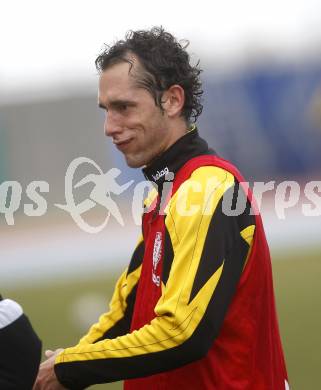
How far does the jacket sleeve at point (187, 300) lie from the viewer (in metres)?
2.04

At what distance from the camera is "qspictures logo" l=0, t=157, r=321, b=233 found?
215cm

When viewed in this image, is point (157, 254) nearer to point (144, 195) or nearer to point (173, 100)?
point (173, 100)

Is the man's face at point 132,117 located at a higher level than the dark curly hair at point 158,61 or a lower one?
lower

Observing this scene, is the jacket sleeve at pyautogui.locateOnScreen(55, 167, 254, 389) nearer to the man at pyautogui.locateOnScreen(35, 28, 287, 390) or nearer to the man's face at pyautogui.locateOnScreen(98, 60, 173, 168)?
the man at pyautogui.locateOnScreen(35, 28, 287, 390)

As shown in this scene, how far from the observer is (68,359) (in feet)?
7.13

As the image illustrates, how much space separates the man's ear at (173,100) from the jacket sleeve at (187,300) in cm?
33

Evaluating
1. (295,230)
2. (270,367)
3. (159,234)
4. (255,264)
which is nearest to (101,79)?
(159,234)

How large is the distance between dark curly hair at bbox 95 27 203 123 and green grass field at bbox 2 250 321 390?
2876mm

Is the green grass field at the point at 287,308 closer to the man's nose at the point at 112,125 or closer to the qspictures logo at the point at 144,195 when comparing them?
the qspictures logo at the point at 144,195

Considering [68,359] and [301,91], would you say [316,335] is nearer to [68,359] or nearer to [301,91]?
[68,359]

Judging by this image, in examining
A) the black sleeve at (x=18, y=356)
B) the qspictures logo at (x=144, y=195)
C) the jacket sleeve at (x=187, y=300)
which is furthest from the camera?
the qspictures logo at (x=144, y=195)

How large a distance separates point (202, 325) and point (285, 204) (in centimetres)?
1171

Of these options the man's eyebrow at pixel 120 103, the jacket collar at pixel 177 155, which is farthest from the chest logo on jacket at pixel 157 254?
the man's eyebrow at pixel 120 103

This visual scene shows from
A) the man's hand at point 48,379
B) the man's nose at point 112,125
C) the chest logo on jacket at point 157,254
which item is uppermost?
the man's nose at point 112,125
